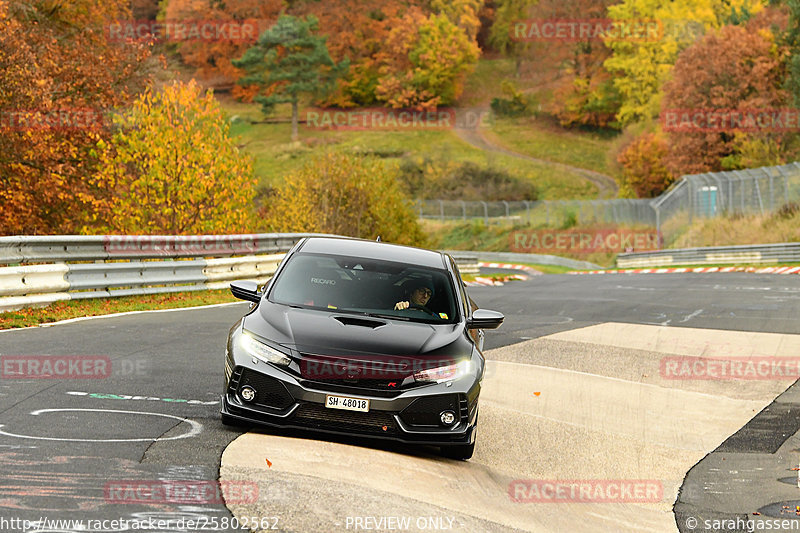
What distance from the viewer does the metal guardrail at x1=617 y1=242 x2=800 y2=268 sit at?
4159 centimetres

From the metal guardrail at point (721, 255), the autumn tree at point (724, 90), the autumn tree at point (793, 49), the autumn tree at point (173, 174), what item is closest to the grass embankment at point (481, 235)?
the autumn tree at point (724, 90)

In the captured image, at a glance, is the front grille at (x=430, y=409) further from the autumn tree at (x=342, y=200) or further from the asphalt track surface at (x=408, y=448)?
the autumn tree at (x=342, y=200)

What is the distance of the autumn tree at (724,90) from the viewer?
6412 cm

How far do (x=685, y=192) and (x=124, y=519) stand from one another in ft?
171

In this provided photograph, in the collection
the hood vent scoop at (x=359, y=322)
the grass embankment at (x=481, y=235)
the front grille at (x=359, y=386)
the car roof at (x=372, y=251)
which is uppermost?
the car roof at (x=372, y=251)

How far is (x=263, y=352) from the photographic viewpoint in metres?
7.86

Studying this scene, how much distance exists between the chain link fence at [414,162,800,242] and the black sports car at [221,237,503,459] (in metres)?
40.8

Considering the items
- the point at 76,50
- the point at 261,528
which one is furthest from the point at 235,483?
the point at 76,50

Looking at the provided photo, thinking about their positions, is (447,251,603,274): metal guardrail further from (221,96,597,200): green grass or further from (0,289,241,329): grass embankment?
(0,289,241,329): grass embankment

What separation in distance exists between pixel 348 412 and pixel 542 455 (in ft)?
7.14

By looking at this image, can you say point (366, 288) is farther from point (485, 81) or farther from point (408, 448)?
point (485, 81)

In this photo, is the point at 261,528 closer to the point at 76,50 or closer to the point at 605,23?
the point at 76,50

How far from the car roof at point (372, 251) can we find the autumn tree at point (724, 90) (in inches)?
2276

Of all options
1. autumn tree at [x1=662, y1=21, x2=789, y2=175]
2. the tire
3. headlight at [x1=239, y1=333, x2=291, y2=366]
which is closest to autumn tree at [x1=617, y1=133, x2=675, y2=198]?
autumn tree at [x1=662, y1=21, x2=789, y2=175]
